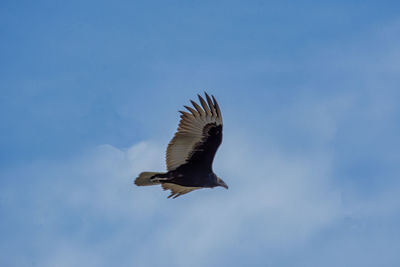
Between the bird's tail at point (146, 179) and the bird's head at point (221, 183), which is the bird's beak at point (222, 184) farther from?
the bird's tail at point (146, 179)

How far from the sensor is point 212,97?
→ 13766mm

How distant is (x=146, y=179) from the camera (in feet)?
47.1

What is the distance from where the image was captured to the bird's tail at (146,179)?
46.8 ft

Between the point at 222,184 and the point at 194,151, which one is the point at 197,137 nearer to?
the point at 194,151

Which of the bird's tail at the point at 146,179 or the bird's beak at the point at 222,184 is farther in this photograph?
the bird's beak at the point at 222,184

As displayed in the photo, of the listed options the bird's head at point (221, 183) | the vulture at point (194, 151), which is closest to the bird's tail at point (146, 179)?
the vulture at point (194, 151)

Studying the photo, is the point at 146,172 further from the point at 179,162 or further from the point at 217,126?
the point at 217,126

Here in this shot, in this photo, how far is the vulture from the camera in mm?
13914

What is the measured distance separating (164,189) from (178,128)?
Result: 1883 mm

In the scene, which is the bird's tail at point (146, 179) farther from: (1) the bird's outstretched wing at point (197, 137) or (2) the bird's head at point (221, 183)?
(2) the bird's head at point (221, 183)

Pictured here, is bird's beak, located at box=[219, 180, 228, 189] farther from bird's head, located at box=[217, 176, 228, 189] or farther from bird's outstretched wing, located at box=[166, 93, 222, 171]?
bird's outstretched wing, located at box=[166, 93, 222, 171]

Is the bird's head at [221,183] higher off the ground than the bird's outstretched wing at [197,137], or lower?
lower

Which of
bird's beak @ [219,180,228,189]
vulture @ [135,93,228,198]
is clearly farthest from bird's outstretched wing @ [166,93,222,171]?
bird's beak @ [219,180,228,189]

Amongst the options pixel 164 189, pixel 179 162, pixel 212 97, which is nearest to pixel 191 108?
pixel 212 97
